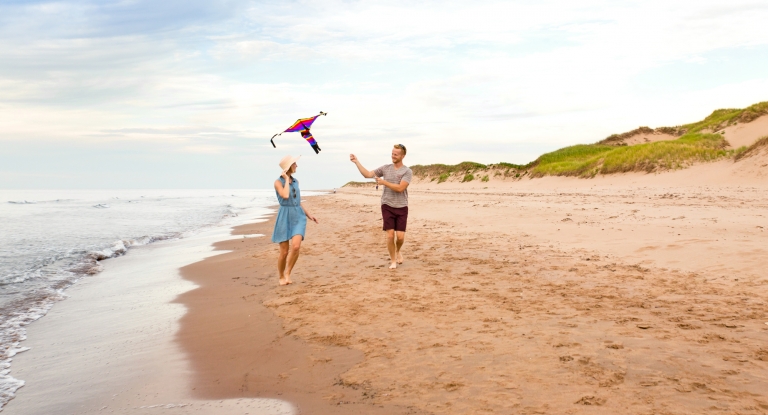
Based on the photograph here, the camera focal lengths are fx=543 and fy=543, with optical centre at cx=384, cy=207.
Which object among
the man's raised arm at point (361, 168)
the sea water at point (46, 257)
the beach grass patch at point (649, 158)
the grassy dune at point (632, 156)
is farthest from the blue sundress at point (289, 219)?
the beach grass patch at point (649, 158)

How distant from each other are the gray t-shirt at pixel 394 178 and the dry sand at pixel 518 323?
1065mm

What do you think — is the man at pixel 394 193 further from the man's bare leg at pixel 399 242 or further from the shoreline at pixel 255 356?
the shoreline at pixel 255 356

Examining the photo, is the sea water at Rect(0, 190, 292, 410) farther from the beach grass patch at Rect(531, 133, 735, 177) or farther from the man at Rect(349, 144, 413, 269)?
the beach grass patch at Rect(531, 133, 735, 177)

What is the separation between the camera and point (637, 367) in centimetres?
391

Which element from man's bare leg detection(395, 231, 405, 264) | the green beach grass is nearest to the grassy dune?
the green beach grass

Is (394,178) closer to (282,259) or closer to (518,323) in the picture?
(282,259)

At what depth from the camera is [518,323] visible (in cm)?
515

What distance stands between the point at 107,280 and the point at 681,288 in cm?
881

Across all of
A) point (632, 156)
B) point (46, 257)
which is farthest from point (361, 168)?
point (632, 156)

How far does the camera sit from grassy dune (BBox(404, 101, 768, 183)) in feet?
83.2

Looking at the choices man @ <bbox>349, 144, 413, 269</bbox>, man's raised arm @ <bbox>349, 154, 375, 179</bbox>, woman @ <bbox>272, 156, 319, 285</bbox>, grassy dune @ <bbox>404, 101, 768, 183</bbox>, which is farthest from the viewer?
grassy dune @ <bbox>404, 101, 768, 183</bbox>

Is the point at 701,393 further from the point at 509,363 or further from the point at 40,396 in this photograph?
the point at 40,396

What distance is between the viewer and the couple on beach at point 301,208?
25.0ft

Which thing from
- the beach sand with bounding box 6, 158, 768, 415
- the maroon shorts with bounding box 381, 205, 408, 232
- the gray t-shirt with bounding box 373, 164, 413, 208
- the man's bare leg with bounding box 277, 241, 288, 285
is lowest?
the beach sand with bounding box 6, 158, 768, 415
